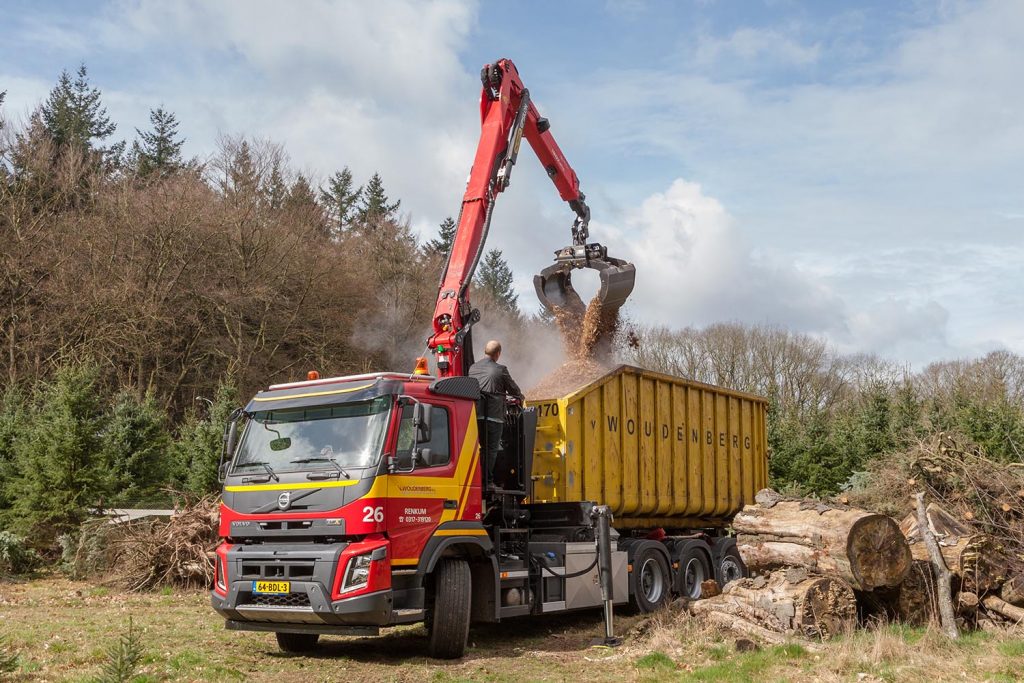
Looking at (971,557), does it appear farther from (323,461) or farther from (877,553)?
(323,461)

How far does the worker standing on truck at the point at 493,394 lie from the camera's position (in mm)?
9688

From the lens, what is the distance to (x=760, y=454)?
595 inches

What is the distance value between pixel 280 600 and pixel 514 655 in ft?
7.78

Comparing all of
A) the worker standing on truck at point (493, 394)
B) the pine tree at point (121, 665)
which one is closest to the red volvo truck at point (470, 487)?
the worker standing on truck at point (493, 394)

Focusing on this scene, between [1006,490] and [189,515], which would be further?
[189,515]

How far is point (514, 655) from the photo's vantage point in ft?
29.7

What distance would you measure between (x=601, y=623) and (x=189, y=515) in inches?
255

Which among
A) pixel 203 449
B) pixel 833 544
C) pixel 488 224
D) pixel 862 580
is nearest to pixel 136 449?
pixel 203 449

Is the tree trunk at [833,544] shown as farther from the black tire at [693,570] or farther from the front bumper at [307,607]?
the front bumper at [307,607]

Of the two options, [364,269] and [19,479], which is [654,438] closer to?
[19,479]

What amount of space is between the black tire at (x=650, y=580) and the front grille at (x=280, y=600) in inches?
190

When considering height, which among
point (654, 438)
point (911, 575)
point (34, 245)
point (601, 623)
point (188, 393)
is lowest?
point (601, 623)

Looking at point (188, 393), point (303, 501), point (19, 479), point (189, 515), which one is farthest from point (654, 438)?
point (188, 393)

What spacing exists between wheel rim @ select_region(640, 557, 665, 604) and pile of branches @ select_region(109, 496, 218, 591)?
240 inches
